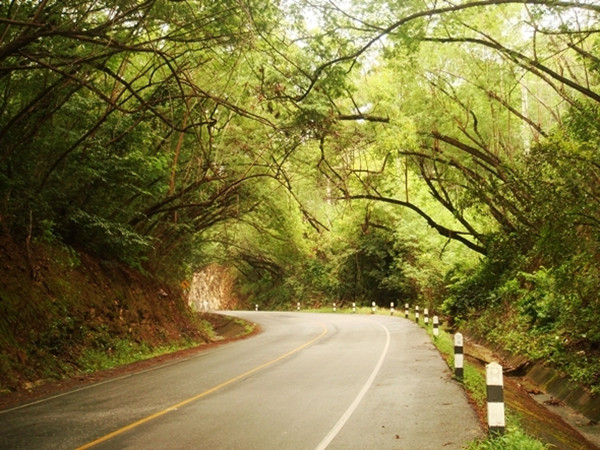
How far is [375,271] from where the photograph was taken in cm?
4225

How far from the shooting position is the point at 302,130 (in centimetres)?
1316

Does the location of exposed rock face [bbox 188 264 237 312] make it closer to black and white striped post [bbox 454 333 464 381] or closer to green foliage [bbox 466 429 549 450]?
black and white striped post [bbox 454 333 464 381]

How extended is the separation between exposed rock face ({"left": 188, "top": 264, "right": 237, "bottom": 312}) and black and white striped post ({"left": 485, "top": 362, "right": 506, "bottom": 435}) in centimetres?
5963

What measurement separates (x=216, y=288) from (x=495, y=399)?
205ft

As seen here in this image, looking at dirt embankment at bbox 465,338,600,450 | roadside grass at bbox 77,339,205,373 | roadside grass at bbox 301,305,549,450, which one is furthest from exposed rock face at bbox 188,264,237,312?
roadside grass at bbox 301,305,549,450

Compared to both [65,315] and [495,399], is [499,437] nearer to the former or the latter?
[495,399]

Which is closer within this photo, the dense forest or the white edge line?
the white edge line

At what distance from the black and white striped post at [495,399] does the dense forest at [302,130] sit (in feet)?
15.9

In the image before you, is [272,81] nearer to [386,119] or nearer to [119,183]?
[119,183]

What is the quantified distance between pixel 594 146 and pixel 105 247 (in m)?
14.3

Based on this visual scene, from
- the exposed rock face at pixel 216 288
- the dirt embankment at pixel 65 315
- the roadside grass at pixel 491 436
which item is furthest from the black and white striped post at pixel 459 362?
the exposed rock face at pixel 216 288

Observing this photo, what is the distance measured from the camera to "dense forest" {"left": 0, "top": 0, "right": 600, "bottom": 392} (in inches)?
372

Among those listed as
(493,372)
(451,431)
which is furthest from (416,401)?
(493,372)

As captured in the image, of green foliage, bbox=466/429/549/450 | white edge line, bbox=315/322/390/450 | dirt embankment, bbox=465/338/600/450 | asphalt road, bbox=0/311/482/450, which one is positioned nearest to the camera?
green foliage, bbox=466/429/549/450
